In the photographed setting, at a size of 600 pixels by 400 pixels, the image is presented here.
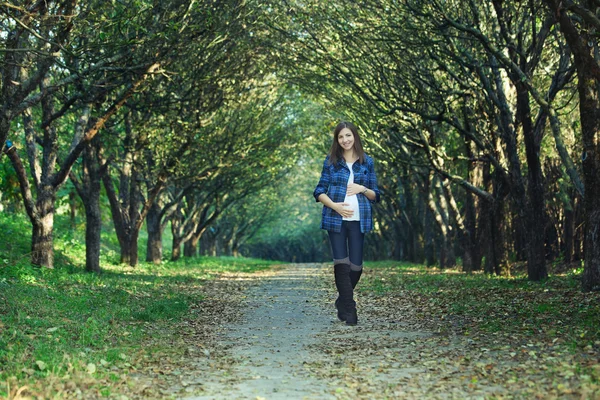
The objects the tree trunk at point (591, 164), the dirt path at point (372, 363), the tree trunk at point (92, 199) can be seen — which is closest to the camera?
the dirt path at point (372, 363)

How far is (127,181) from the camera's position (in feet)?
80.3

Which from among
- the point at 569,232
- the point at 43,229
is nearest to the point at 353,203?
the point at 43,229

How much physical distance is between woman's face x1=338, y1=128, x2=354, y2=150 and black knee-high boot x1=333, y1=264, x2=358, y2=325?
1.49m

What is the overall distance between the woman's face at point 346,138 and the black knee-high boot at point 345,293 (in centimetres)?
149

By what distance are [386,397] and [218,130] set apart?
2288 cm

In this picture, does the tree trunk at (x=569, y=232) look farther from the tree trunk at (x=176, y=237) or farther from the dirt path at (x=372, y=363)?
the tree trunk at (x=176, y=237)

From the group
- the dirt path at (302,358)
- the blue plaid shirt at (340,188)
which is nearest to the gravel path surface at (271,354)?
the dirt path at (302,358)

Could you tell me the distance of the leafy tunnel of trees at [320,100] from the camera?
12.5 metres

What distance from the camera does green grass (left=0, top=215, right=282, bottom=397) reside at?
6.64 metres

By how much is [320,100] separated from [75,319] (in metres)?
20.6

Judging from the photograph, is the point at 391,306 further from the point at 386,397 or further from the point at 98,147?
the point at 98,147

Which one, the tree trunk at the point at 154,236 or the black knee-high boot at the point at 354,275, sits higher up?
the tree trunk at the point at 154,236

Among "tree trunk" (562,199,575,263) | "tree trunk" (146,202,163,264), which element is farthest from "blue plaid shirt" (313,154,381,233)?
"tree trunk" (146,202,163,264)

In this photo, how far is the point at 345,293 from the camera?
380 inches
